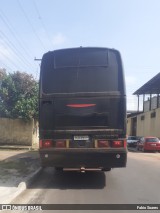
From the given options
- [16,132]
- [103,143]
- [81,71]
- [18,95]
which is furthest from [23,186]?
[18,95]

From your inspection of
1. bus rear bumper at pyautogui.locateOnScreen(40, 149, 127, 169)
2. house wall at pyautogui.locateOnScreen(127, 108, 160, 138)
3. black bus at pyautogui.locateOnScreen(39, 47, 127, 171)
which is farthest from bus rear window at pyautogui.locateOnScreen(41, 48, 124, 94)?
house wall at pyautogui.locateOnScreen(127, 108, 160, 138)

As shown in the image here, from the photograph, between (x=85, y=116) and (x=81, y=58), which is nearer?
(x=85, y=116)

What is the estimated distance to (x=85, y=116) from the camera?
37.3 ft

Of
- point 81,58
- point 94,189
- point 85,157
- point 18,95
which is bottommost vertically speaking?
point 94,189

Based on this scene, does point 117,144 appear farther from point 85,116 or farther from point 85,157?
point 85,116

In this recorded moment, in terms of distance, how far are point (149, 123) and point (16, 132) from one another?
83.4 ft

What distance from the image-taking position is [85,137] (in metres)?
11.3

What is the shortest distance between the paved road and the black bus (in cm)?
72

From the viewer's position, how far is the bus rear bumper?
1117 cm

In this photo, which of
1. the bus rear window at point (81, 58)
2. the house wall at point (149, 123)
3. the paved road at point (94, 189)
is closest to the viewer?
the paved road at point (94, 189)

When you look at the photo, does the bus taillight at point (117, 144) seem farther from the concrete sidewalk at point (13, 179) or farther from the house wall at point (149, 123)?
the house wall at point (149, 123)

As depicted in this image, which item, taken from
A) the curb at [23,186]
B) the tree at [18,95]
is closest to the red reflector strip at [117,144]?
the curb at [23,186]

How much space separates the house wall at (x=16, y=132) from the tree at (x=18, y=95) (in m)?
0.58

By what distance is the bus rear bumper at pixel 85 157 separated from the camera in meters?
11.2
